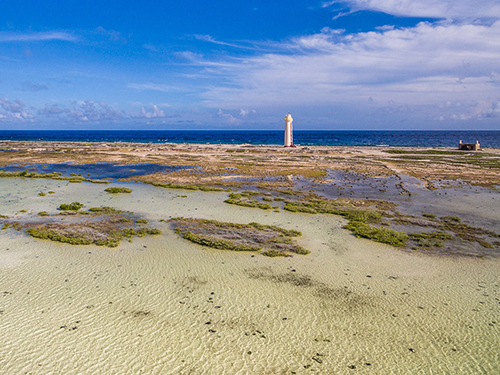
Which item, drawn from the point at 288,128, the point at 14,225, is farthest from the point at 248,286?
the point at 288,128

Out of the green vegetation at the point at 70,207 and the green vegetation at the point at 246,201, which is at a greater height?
the green vegetation at the point at 70,207

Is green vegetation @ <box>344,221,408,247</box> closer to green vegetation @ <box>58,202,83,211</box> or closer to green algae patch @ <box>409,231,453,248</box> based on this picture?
green algae patch @ <box>409,231,453,248</box>

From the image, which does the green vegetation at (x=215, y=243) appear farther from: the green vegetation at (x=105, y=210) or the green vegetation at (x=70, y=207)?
the green vegetation at (x=70, y=207)

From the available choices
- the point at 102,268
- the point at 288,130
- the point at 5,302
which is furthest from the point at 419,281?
the point at 288,130

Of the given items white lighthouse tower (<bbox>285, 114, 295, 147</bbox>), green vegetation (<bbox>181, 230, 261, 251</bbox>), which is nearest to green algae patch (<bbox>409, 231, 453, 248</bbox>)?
green vegetation (<bbox>181, 230, 261, 251</bbox>)

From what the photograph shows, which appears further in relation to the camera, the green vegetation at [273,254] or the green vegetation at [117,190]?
the green vegetation at [117,190]

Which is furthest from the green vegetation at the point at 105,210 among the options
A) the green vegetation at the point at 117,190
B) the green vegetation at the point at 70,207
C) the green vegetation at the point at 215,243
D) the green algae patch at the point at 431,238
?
the green algae patch at the point at 431,238

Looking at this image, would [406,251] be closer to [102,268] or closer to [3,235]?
[102,268]
